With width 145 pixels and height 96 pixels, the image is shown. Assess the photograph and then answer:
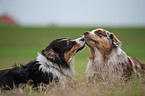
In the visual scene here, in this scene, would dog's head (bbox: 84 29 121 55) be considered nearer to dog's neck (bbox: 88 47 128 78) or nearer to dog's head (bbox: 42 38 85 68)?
dog's neck (bbox: 88 47 128 78)

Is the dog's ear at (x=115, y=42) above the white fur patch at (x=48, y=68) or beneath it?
above

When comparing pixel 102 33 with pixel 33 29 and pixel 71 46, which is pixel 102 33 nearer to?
pixel 71 46

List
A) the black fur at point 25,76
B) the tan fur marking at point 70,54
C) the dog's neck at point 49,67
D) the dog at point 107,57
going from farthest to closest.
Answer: the dog at point 107,57, the tan fur marking at point 70,54, the dog's neck at point 49,67, the black fur at point 25,76

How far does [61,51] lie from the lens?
511 centimetres

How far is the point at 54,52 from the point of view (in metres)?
5.03

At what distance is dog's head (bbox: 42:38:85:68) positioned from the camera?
5.00m

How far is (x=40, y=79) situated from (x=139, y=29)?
38.1 meters

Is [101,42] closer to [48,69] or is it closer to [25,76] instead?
[48,69]

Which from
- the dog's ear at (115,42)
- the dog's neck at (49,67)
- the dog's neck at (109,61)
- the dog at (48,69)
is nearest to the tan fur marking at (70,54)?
the dog at (48,69)

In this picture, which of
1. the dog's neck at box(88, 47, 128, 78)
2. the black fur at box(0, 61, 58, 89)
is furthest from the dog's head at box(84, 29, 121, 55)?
the black fur at box(0, 61, 58, 89)

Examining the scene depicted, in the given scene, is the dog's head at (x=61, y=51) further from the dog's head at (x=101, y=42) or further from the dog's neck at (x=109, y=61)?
the dog's neck at (x=109, y=61)

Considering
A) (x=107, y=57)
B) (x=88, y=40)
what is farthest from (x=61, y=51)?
(x=107, y=57)

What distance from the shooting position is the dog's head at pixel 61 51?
4996mm

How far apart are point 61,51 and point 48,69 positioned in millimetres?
630
